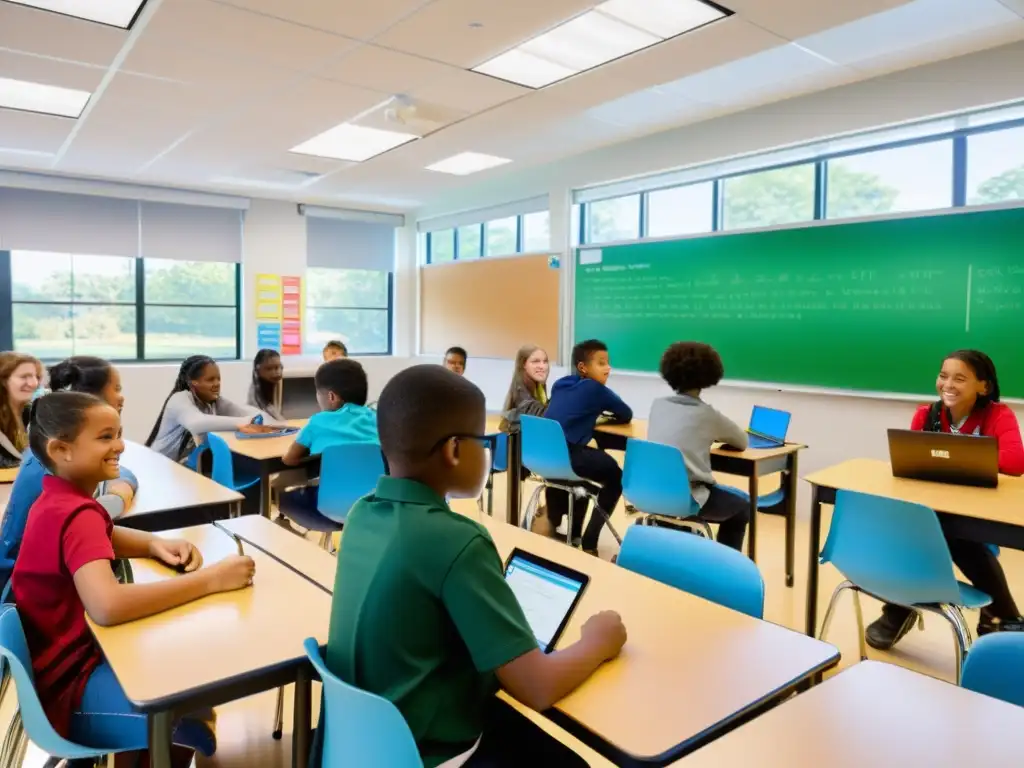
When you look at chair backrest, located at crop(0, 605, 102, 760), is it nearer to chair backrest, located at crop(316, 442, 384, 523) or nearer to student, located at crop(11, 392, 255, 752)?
student, located at crop(11, 392, 255, 752)

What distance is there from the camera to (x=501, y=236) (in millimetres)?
7406

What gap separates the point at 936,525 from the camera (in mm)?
2070

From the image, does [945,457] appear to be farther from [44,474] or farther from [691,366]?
[44,474]

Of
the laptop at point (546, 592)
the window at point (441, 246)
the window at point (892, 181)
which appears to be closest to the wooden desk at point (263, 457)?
the laptop at point (546, 592)

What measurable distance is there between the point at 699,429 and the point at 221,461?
7.19 feet

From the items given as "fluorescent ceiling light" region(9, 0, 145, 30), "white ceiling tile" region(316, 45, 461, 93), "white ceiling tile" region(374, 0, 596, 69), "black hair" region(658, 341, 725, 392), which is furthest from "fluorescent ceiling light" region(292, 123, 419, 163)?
"black hair" region(658, 341, 725, 392)

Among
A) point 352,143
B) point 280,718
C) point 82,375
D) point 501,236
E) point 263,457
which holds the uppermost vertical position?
point 352,143

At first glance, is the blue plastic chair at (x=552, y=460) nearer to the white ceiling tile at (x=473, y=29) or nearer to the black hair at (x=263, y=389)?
the black hair at (x=263, y=389)

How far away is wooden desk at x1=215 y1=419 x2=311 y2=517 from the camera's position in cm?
329

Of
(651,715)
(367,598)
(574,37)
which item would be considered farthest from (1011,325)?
(367,598)

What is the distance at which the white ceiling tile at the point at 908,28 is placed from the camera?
334 cm

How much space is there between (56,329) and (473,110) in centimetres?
479

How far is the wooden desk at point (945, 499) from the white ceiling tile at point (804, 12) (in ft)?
6.58

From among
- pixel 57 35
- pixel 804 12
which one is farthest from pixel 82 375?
pixel 804 12
